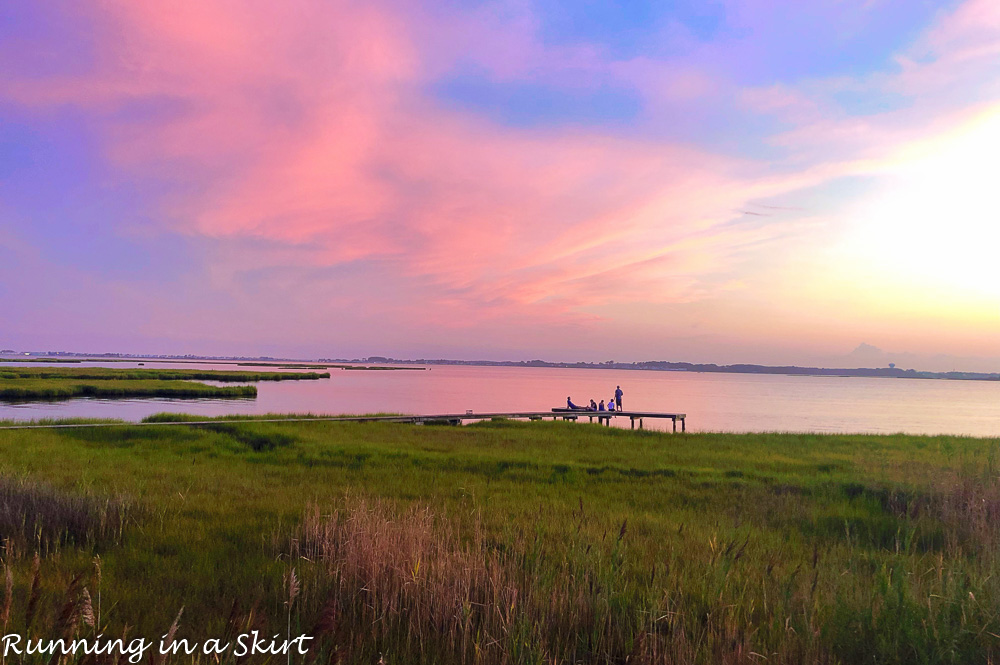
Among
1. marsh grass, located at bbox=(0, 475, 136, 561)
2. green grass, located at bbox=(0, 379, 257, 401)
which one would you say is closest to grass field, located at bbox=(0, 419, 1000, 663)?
marsh grass, located at bbox=(0, 475, 136, 561)

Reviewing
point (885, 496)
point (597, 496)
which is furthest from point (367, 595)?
point (885, 496)

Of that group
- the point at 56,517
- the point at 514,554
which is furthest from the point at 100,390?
the point at 514,554

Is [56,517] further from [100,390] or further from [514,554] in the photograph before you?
[100,390]

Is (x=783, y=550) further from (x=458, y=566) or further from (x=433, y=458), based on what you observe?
(x=433, y=458)

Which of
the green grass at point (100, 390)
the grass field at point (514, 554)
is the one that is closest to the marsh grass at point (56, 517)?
the grass field at point (514, 554)

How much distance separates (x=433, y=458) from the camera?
687 inches

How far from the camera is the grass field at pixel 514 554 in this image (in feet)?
15.4

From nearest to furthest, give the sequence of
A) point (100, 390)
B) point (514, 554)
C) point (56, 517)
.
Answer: point (514, 554) < point (56, 517) < point (100, 390)

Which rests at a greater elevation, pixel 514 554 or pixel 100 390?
pixel 514 554

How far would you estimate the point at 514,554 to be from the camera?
238 inches

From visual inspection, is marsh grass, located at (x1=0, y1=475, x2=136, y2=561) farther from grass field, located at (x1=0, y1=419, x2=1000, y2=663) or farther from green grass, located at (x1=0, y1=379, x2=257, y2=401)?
green grass, located at (x1=0, y1=379, x2=257, y2=401)

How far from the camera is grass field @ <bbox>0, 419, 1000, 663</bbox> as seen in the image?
4.69 meters

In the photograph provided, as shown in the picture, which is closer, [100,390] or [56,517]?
[56,517]

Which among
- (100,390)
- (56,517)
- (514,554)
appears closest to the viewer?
(514,554)
